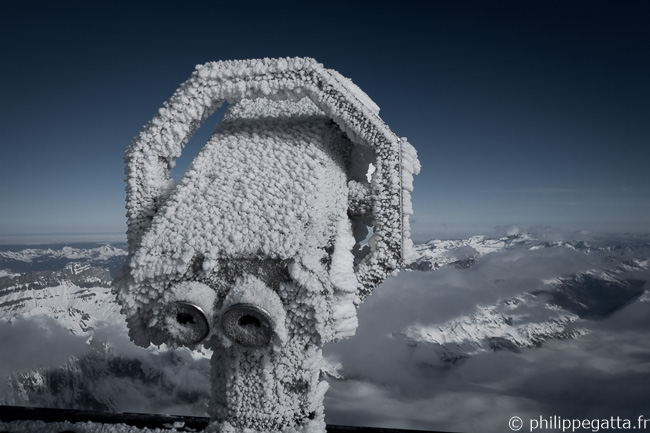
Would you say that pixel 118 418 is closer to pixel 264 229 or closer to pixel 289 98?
pixel 264 229

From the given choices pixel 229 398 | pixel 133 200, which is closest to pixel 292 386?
pixel 229 398

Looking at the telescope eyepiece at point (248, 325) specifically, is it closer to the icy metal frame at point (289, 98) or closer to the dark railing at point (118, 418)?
the icy metal frame at point (289, 98)

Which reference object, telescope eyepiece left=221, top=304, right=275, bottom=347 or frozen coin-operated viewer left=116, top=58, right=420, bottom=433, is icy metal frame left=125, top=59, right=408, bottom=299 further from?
telescope eyepiece left=221, top=304, right=275, bottom=347

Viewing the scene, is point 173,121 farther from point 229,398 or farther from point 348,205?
point 229,398

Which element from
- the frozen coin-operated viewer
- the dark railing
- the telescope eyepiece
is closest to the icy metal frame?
the frozen coin-operated viewer

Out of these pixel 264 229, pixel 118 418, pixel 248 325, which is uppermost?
pixel 264 229

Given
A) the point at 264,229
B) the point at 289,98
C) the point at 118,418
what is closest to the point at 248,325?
the point at 264,229

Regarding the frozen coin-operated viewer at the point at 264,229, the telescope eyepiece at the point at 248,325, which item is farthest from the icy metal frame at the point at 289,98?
the telescope eyepiece at the point at 248,325
